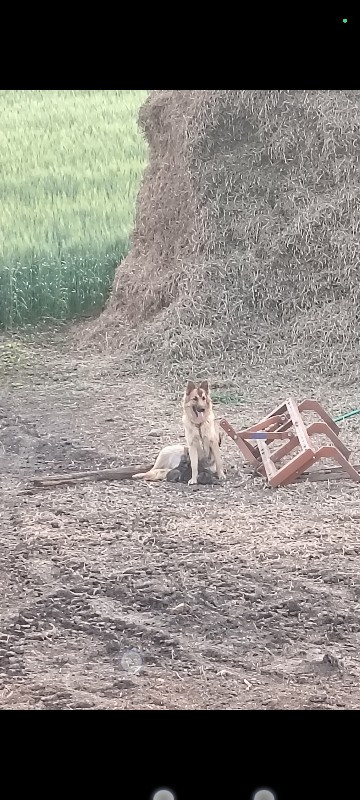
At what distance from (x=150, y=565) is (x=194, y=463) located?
0.72 feet

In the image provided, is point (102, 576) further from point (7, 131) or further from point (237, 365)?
point (7, 131)

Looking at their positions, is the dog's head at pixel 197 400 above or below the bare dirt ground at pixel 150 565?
above

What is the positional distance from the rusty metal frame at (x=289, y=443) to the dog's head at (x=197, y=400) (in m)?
0.08

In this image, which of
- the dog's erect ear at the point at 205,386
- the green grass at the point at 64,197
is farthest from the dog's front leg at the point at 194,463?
the green grass at the point at 64,197

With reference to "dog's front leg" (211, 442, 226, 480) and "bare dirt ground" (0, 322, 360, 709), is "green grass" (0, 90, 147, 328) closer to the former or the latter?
"bare dirt ground" (0, 322, 360, 709)

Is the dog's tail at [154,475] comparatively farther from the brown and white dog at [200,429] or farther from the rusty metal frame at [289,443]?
the rusty metal frame at [289,443]

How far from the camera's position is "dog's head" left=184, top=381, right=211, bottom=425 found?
196 centimetres

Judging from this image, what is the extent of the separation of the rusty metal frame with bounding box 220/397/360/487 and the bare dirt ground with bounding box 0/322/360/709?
0.03 m

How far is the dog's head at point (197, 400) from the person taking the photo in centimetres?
196

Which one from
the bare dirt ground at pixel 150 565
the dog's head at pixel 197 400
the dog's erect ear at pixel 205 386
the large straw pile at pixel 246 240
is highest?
the large straw pile at pixel 246 240

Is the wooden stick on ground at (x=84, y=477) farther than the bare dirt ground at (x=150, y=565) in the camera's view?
Yes
